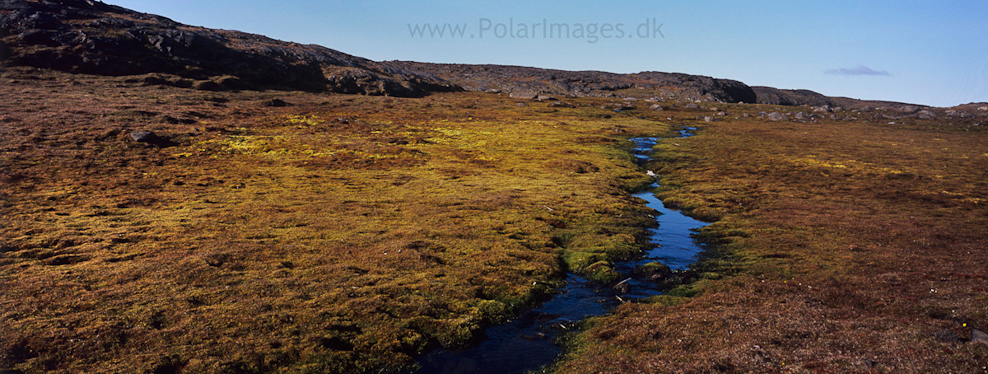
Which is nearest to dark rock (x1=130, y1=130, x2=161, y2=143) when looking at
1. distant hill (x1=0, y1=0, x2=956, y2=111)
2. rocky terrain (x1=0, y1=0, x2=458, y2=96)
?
rocky terrain (x1=0, y1=0, x2=458, y2=96)

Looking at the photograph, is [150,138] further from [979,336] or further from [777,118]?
[777,118]

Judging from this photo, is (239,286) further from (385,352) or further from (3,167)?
(3,167)

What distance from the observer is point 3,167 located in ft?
126

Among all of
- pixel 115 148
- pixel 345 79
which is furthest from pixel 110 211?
pixel 345 79

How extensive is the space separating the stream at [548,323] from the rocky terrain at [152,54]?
10304cm

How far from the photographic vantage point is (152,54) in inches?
4395

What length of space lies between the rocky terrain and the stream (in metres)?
103

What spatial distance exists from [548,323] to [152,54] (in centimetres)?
12703

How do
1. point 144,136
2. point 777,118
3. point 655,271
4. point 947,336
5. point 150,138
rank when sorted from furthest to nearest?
point 777,118
point 150,138
point 144,136
point 655,271
point 947,336

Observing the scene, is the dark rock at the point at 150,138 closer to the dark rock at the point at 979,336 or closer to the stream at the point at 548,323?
the stream at the point at 548,323

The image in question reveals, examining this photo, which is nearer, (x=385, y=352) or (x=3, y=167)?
(x=385, y=352)

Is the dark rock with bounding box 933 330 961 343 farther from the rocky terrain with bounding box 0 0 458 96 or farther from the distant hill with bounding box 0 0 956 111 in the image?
the distant hill with bounding box 0 0 956 111

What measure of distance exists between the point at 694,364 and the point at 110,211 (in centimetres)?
3365

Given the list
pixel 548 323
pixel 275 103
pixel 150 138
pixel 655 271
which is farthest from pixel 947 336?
pixel 275 103
